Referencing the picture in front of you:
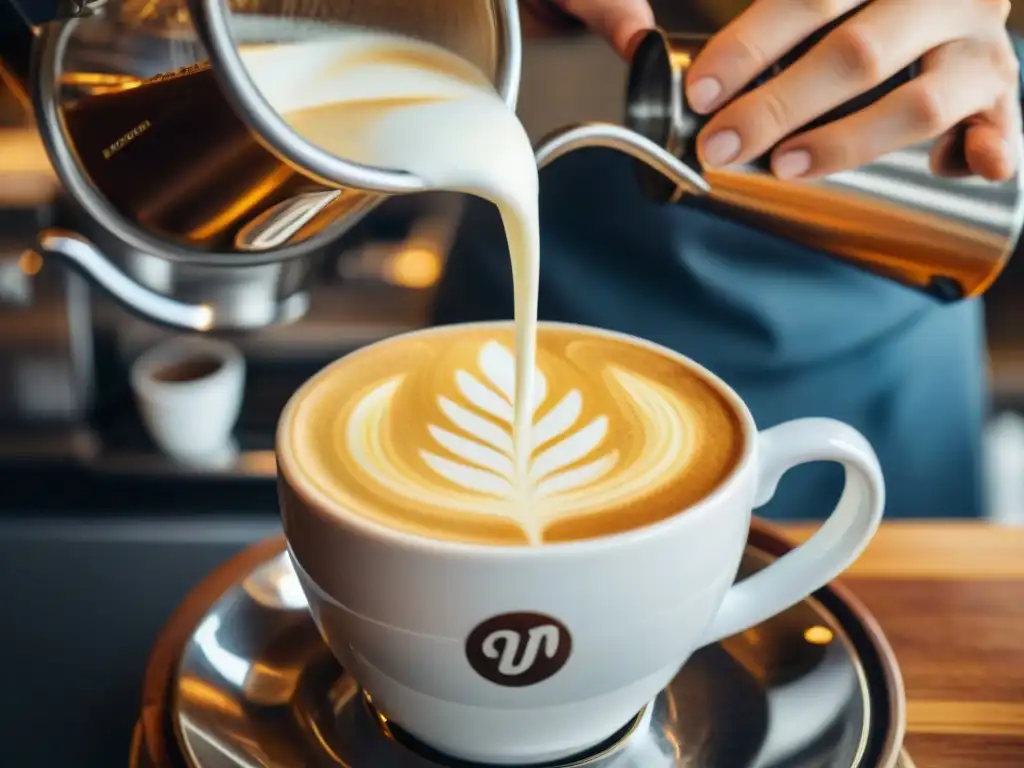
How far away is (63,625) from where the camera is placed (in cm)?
69

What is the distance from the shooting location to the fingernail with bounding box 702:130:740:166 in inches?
24.4

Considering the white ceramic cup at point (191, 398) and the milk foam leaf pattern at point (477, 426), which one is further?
the white ceramic cup at point (191, 398)

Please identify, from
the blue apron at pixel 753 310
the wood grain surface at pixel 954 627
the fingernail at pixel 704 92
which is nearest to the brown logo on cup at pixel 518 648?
the wood grain surface at pixel 954 627

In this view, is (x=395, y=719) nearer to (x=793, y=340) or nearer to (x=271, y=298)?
(x=793, y=340)

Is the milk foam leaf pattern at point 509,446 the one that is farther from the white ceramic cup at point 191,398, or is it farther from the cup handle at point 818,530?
the white ceramic cup at point 191,398

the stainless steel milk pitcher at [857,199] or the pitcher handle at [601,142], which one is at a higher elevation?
the pitcher handle at [601,142]

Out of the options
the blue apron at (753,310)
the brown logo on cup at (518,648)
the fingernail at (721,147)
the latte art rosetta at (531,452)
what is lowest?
the blue apron at (753,310)

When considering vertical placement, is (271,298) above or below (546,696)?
below

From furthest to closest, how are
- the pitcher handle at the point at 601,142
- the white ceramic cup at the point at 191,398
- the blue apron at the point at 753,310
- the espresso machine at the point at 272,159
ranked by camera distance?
the white ceramic cup at the point at 191,398 < the blue apron at the point at 753,310 < the pitcher handle at the point at 601,142 < the espresso machine at the point at 272,159

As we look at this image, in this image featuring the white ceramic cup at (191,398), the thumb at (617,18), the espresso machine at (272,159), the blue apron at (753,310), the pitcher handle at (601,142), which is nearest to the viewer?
the espresso machine at (272,159)

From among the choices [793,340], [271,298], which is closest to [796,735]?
[793,340]

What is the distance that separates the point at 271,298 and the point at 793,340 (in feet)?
1.83

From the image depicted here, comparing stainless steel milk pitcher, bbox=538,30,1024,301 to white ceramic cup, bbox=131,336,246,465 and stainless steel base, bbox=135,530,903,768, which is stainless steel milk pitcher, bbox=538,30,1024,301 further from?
white ceramic cup, bbox=131,336,246,465

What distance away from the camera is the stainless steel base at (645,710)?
526 mm
